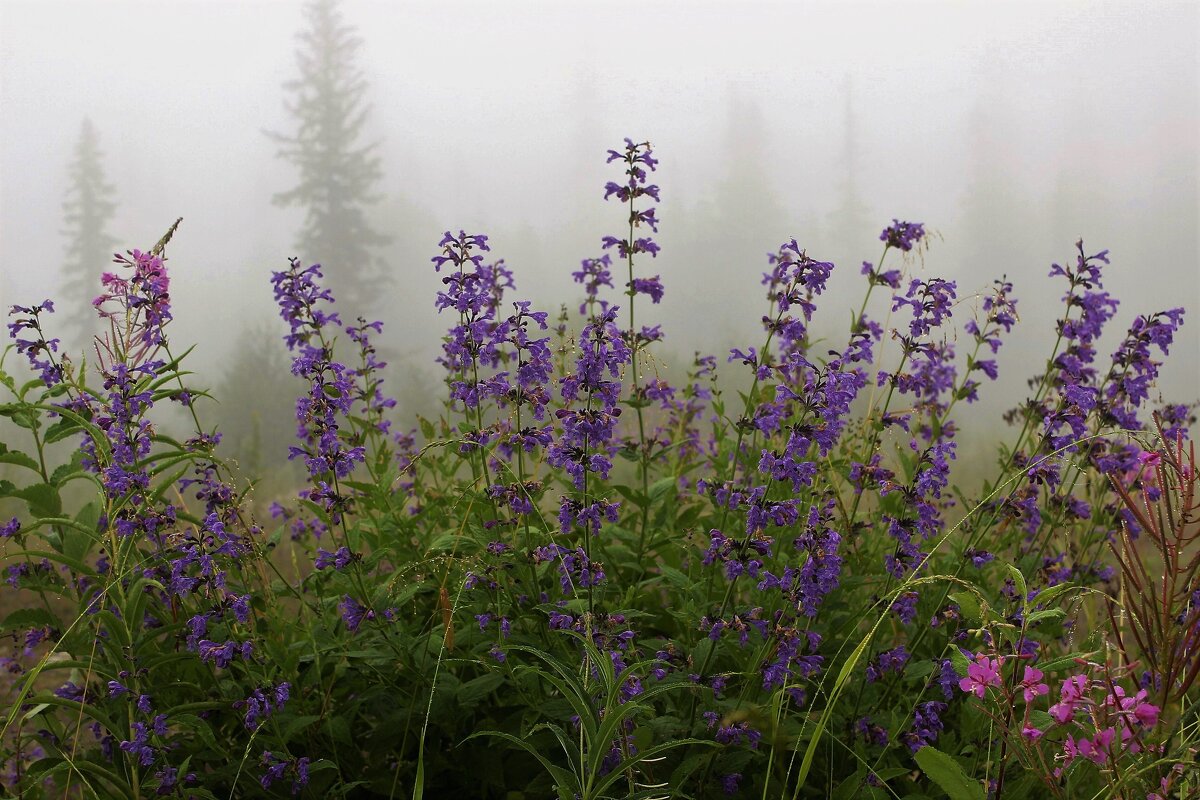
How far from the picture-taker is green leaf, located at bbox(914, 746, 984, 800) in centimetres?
236

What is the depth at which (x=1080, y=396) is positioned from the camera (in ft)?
10.7

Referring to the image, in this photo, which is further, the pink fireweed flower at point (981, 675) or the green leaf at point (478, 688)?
the green leaf at point (478, 688)

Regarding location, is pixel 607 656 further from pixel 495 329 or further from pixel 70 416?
pixel 70 416

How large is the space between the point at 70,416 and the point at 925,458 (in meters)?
2.55

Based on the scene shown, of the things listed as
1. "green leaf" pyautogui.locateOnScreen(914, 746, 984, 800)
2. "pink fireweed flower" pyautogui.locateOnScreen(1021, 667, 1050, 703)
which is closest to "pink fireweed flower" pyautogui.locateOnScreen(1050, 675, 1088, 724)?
"pink fireweed flower" pyautogui.locateOnScreen(1021, 667, 1050, 703)

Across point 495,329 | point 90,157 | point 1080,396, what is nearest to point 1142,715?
point 1080,396

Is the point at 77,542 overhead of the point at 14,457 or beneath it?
beneath

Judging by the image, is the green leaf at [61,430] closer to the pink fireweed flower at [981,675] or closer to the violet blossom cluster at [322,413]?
the violet blossom cluster at [322,413]

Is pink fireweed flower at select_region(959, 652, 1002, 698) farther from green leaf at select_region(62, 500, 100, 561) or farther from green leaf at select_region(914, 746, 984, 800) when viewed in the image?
green leaf at select_region(62, 500, 100, 561)

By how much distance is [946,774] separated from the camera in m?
2.37

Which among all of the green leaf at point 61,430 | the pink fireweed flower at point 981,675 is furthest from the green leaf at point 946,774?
the green leaf at point 61,430

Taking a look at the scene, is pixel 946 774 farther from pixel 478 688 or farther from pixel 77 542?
pixel 77 542

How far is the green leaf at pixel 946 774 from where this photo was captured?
7.73 ft

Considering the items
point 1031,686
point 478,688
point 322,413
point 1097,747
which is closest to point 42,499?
point 322,413
